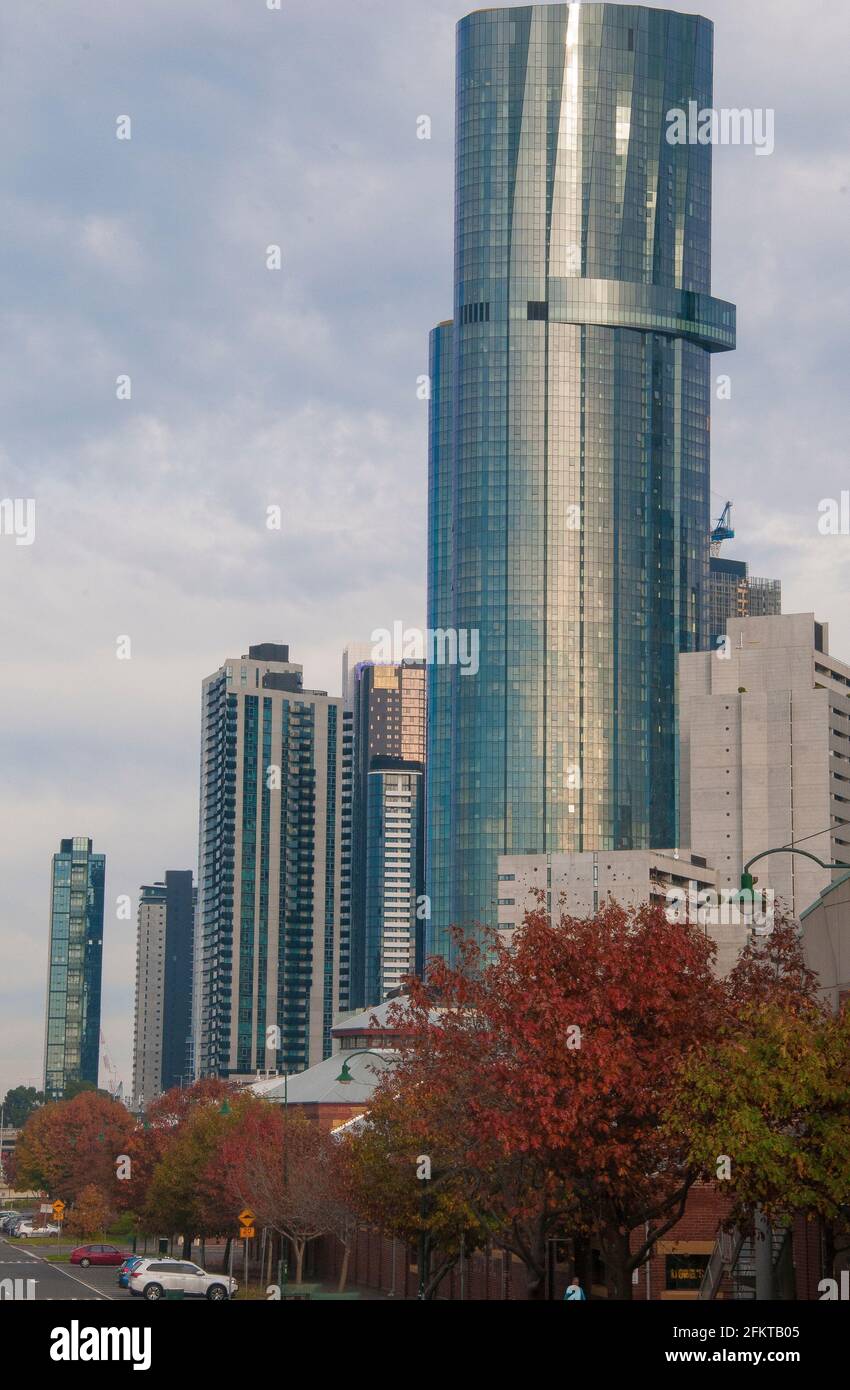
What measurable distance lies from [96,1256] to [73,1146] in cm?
4990

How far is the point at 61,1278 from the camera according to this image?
88.2 m

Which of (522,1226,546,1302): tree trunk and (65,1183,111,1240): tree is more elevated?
(522,1226,546,1302): tree trunk

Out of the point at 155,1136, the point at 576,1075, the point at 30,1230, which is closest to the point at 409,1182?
the point at 576,1075

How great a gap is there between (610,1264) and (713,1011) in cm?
605

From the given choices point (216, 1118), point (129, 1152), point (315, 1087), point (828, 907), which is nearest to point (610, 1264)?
point (828, 907)

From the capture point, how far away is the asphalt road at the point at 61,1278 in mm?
74438

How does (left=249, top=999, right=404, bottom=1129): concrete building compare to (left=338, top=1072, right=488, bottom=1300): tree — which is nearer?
(left=338, top=1072, right=488, bottom=1300): tree

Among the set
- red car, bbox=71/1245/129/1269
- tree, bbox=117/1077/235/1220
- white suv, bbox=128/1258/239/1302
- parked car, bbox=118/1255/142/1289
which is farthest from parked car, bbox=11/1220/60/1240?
white suv, bbox=128/1258/239/1302

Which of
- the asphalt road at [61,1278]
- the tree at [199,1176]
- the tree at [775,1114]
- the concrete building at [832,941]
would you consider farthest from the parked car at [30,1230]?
the tree at [775,1114]

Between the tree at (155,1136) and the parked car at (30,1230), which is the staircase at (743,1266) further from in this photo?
the parked car at (30,1230)

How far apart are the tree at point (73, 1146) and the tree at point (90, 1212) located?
2.52ft

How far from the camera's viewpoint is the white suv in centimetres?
7556

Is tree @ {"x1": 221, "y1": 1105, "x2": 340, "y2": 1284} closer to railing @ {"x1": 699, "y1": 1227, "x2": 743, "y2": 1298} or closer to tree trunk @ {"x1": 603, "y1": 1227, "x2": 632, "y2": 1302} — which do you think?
railing @ {"x1": 699, "y1": 1227, "x2": 743, "y2": 1298}

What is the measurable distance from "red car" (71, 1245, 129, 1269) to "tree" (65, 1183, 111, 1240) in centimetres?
1993
